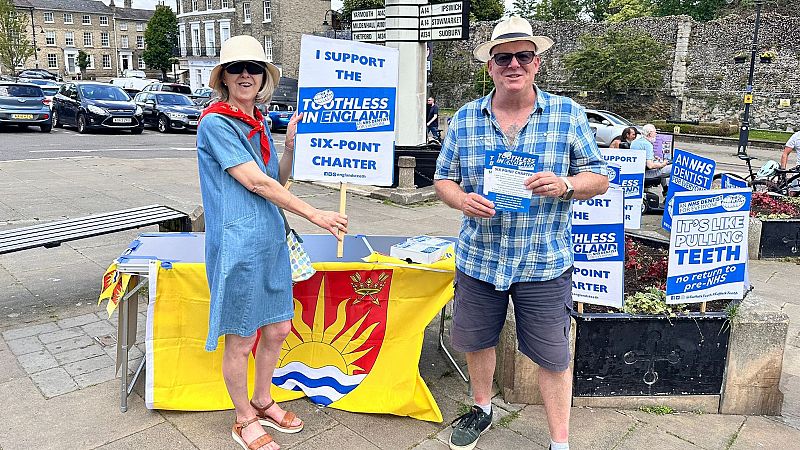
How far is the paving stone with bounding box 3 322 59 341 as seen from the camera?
4.16 m

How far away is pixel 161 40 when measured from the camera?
60344 mm

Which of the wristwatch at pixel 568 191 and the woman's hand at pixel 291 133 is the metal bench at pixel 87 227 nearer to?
the woman's hand at pixel 291 133

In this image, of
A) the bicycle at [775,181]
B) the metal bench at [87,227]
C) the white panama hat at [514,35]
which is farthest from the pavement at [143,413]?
the bicycle at [775,181]

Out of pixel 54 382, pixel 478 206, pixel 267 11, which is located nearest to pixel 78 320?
pixel 54 382

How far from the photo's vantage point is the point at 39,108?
18.8 meters

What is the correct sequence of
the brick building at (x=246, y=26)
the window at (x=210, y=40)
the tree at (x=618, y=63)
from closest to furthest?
1. the tree at (x=618, y=63)
2. the brick building at (x=246, y=26)
3. the window at (x=210, y=40)

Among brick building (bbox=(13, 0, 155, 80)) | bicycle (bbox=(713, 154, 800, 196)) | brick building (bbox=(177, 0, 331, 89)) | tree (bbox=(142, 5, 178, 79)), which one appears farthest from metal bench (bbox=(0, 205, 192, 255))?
brick building (bbox=(13, 0, 155, 80))

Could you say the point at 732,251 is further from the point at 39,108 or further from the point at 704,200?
the point at 39,108

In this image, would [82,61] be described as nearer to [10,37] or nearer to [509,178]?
[10,37]

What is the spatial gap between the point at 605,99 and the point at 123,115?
2354cm

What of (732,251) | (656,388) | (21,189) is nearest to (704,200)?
(732,251)

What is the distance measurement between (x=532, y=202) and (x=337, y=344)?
4.83 ft

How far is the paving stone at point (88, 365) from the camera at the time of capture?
371 cm

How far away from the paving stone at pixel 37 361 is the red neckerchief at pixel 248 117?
7.07ft
